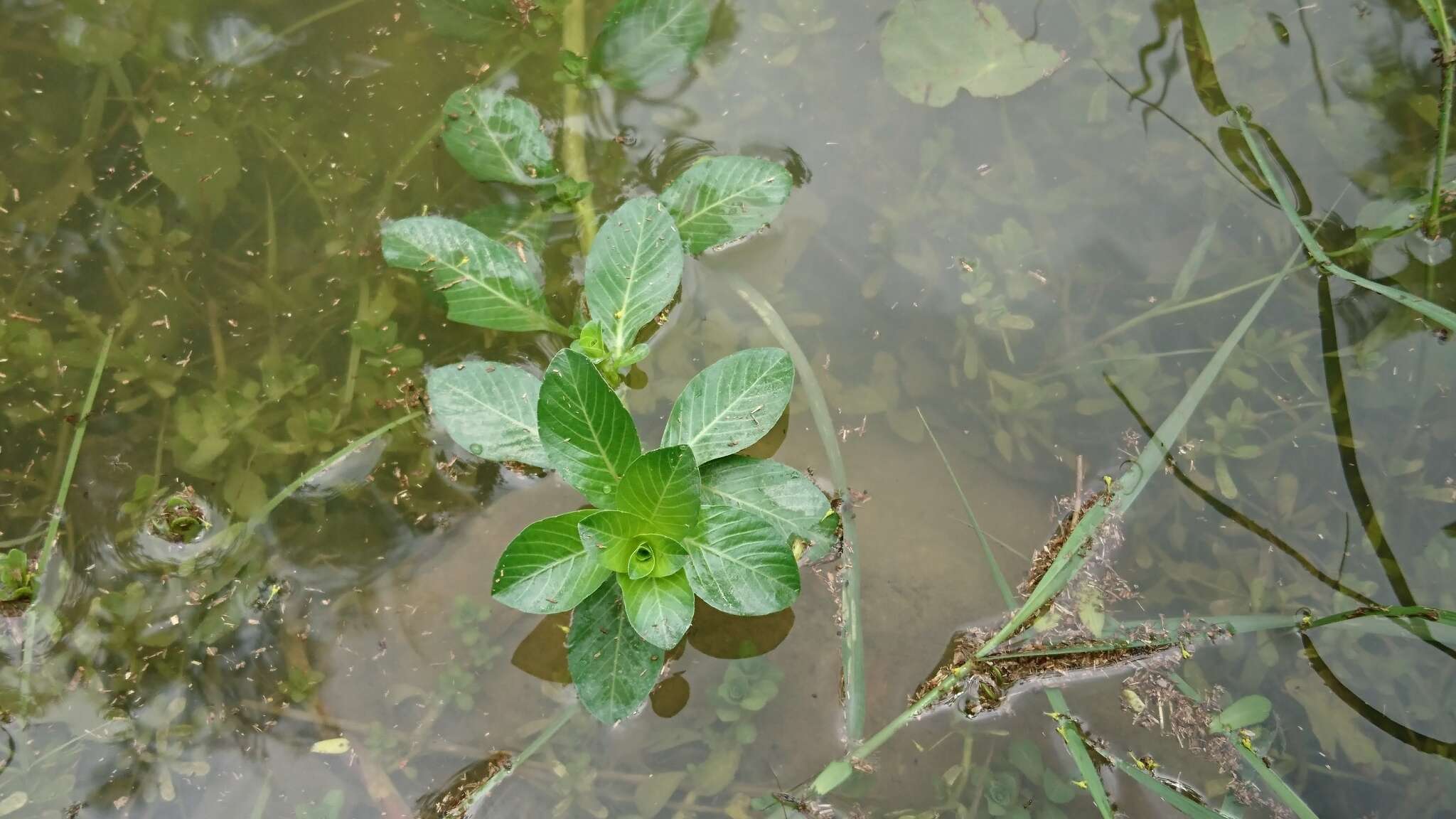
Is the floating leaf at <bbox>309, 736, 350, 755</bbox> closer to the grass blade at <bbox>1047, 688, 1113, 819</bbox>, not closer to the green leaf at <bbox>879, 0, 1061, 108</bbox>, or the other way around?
the grass blade at <bbox>1047, 688, 1113, 819</bbox>

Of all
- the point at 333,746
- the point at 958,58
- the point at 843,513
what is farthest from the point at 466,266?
the point at 958,58

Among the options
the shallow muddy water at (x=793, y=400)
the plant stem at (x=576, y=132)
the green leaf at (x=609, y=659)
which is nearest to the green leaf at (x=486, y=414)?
the shallow muddy water at (x=793, y=400)

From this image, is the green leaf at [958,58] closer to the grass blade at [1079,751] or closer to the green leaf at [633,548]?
the green leaf at [633,548]

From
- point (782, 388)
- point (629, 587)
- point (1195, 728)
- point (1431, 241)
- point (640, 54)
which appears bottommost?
point (1195, 728)

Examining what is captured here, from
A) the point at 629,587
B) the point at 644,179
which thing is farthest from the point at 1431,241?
the point at 629,587

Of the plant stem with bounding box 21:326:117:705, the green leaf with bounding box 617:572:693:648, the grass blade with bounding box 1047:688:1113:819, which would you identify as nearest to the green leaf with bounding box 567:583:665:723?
the green leaf with bounding box 617:572:693:648

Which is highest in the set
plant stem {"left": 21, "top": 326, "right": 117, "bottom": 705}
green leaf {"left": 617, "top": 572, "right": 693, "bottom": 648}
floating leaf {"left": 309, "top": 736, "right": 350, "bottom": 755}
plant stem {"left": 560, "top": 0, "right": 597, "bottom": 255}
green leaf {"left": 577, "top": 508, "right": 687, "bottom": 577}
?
plant stem {"left": 560, "top": 0, "right": 597, "bottom": 255}

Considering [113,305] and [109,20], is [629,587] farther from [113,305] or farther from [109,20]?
[109,20]
